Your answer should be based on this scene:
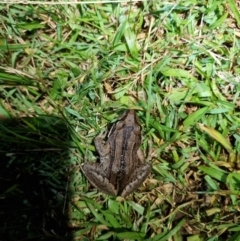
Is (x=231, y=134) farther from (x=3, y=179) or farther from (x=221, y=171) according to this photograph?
(x=3, y=179)

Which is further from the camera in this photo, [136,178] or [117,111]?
[117,111]

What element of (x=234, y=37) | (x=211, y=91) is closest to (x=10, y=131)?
(x=211, y=91)

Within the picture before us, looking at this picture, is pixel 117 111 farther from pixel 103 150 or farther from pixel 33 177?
pixel 33 177

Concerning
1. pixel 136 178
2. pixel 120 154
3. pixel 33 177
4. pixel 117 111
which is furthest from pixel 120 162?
pixel 33 177

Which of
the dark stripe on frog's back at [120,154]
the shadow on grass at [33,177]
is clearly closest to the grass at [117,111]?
the shadow on grass at [33,177]

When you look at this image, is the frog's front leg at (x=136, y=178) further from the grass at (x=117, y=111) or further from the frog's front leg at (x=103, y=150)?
the frog's front leg at (x=103, y=150)

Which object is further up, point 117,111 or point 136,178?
point 117,111

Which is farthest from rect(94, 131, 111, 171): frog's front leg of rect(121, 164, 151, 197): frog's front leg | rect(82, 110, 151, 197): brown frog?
rect(121, 164, 151, 197): frog's front leg
